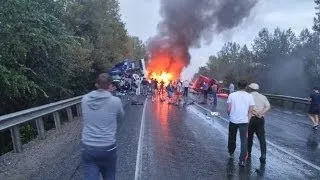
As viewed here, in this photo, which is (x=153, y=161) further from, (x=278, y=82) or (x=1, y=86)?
(x=278, y=82)

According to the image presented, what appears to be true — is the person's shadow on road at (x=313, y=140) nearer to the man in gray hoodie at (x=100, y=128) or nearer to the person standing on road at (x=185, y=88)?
the man in gray hoodie at (x=100, y=128)

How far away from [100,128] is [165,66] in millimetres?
56346

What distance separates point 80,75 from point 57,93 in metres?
9.80

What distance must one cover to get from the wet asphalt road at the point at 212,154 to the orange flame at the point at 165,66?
42.3 metres

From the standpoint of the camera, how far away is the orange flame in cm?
6051

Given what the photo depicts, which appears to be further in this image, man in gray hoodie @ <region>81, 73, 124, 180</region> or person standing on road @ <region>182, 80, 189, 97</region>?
person standing on road @ <region>182, 80, 189, 97</region>

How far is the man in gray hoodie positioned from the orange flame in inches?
2124

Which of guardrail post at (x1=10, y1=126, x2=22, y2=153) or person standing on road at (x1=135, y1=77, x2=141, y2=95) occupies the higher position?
guardrail post at (x1=10, y1=126, x2=22, y2=153)

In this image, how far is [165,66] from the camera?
61875 millimetres

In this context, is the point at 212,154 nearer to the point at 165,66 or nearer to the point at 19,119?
the point at 19,119

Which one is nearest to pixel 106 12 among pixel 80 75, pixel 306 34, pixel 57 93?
pixel 80 75

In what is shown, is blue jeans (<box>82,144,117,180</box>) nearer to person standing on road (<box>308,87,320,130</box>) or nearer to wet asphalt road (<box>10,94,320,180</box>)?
wet asphalt road (<box>10,94,320,180</box>)

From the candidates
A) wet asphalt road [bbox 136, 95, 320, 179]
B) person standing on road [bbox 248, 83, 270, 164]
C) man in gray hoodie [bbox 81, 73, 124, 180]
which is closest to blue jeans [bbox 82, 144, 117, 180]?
man in gray hoodie [bbox 81, 73, 124, 180]

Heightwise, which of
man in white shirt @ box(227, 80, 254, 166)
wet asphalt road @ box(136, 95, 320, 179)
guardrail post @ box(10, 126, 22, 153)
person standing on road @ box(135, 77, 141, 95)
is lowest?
person standing on road @ box(135, 77, 141, 95)
